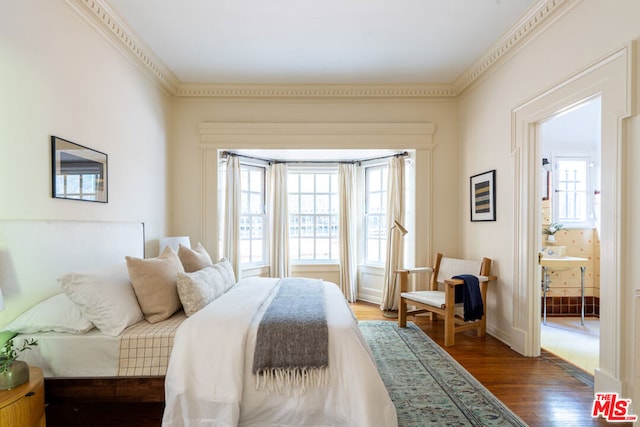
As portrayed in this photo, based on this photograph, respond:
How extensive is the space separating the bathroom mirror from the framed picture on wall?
151 inches

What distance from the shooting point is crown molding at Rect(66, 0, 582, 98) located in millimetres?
2711

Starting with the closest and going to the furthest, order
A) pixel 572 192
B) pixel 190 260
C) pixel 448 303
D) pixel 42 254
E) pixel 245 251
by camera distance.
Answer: pixel 42 254
pixel 190 260
pixel 448 303
pixel 572 192
pixel 245 251

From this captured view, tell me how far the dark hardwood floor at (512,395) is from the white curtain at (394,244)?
128 cm

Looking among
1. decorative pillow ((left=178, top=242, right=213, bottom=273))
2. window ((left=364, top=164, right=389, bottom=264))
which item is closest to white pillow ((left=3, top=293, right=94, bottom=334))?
decorative pillow ((left=178, top=242, right=213, bottom=273))

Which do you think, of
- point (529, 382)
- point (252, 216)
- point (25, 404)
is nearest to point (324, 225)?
point (252, 216)

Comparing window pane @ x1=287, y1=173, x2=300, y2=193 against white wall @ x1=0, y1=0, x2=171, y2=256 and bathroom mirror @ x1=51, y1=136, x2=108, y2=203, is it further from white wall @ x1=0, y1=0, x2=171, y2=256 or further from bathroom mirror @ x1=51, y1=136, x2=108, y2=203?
bathroom mirror @ x1=51, y1=136, x2=108, y2=203

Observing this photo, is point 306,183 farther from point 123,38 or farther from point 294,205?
point 123,38

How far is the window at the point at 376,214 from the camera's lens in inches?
204

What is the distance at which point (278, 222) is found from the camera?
5.24 m

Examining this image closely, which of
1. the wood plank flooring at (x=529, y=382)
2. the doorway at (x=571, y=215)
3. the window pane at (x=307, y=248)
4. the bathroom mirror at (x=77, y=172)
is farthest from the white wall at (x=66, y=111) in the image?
the doorway at (x=571, y=215)

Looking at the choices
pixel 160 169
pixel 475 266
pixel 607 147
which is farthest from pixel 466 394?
pixel 160 169

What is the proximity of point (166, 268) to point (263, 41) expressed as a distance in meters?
2.34

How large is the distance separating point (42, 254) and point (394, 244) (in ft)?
12.7

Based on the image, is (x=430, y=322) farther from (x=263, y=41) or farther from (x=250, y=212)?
(x=263, y=41)
